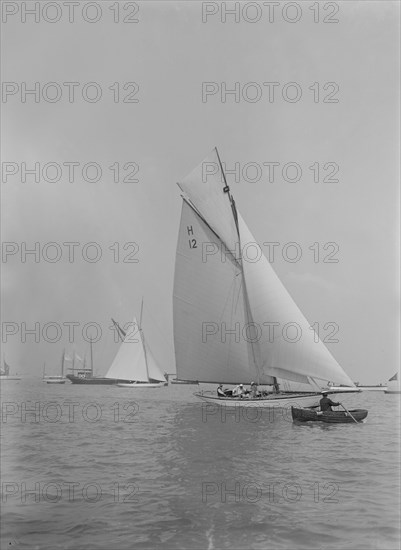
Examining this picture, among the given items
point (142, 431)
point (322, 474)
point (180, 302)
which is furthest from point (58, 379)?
point (322, 474)

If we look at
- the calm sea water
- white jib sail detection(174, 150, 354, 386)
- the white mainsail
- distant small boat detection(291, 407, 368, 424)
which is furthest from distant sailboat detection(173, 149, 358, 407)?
the white mainsail

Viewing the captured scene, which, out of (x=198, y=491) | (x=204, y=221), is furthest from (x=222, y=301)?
(x=198, y=491)

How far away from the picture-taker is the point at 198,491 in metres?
14.6

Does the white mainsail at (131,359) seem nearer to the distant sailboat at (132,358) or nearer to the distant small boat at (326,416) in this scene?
the distant sailboat at (132,358)

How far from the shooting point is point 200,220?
48438mm

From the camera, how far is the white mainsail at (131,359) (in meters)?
96.1

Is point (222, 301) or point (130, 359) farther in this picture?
point (130, 359)

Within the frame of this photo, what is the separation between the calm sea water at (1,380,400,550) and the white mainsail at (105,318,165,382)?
6916 centimetres

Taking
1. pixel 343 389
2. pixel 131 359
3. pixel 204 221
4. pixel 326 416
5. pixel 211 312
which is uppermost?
pixel 204 221

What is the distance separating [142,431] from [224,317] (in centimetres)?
1865

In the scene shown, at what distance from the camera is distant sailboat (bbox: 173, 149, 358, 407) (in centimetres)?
4334

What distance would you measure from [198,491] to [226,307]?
32512mm

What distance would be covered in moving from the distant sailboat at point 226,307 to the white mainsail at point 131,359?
47313mm

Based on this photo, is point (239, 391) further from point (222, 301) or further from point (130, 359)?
point (130, 359)
